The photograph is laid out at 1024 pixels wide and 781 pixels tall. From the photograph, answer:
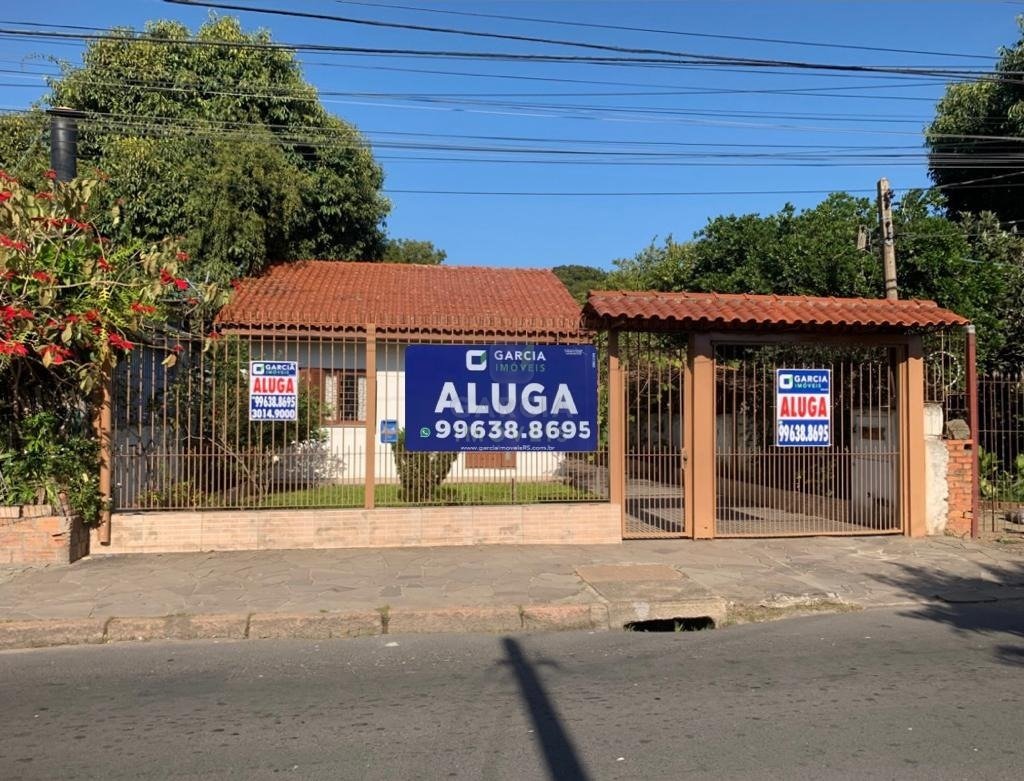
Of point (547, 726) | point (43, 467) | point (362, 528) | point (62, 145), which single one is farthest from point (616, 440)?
point (62, 145)

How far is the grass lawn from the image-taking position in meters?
9.34

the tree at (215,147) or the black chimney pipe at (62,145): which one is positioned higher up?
the tree at (215,147)

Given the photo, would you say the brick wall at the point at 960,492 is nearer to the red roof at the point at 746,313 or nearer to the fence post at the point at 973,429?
the fence post at the point at 973,429

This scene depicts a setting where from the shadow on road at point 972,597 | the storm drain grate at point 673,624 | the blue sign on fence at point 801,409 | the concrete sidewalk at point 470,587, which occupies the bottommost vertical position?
the storm drain grate at point 673,624

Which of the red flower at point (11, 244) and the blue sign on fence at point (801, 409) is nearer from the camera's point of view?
the red flower at point (11, 244)

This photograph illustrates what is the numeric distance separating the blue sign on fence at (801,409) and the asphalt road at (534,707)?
3775 millimetres

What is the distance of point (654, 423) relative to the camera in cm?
1032

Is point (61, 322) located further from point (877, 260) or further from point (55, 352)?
point (877, 260)

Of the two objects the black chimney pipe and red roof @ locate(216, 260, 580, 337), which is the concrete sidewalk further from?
red roof @ locate(216, 260, 580, 337)

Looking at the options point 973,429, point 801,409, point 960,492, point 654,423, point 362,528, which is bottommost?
point 362,528

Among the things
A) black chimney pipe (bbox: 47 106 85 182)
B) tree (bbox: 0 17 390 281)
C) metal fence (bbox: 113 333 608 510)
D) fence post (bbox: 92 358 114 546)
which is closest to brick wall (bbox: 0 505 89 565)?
fence post (bbox: 92 358 114 546)

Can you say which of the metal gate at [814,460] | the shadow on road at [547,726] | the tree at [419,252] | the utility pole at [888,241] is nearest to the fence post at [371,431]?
the shadow on road at [547,726]

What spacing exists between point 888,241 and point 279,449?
1183 cm

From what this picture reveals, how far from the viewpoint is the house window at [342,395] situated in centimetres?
948
